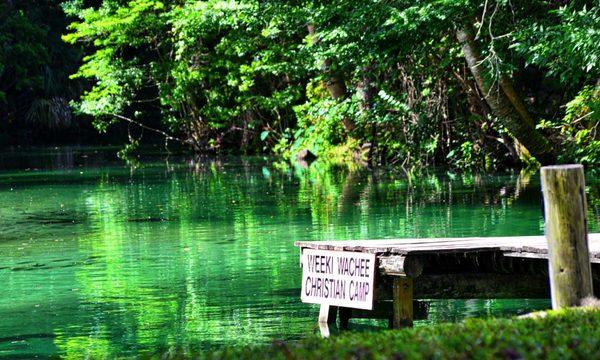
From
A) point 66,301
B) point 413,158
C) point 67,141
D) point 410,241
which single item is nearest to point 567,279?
point 410,241

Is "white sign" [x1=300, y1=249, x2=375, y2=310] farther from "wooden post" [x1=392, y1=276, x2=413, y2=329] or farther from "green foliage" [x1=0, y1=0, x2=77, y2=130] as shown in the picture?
"green foliage" [x1=0, y1=0, x2=77, y2=130]

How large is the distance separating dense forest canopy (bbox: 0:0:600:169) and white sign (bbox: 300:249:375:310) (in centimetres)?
658

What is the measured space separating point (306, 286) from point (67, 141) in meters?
48.3

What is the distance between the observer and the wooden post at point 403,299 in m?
10.1

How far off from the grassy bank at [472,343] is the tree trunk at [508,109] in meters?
15.1

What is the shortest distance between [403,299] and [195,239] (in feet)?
25.1

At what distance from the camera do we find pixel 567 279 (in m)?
8.74

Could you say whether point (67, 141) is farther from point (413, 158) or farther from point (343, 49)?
point (343, 49)

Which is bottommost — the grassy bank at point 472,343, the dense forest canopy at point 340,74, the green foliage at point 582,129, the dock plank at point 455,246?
the grassy bank at point 472,343

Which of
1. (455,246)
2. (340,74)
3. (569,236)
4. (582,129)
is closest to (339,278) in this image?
(455,246)

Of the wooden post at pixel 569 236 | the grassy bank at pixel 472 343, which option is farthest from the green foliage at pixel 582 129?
the grassy bank at pixel 472 343

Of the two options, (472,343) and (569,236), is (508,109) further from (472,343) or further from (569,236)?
(472,343)

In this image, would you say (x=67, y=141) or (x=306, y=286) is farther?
(x=67, y=141)

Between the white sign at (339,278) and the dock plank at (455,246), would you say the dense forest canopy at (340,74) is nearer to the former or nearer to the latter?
the dock plank at (455,246)
